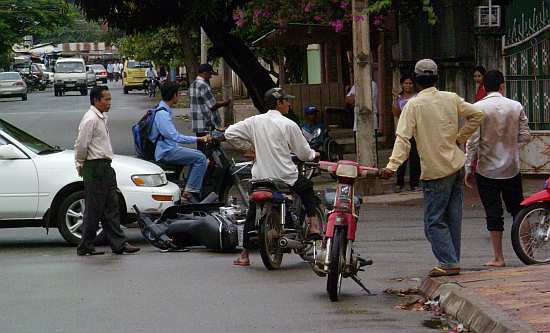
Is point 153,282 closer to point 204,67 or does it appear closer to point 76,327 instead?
point 76,327

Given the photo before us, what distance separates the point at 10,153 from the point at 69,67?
57.4 metres

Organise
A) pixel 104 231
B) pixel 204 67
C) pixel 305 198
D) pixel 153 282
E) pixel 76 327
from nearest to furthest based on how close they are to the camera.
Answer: pixel 76 327, pixel 153 282, pixel 305 198, pixel 104 231, pixel 204 67

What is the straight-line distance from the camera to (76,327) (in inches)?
357

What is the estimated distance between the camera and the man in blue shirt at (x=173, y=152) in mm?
15156

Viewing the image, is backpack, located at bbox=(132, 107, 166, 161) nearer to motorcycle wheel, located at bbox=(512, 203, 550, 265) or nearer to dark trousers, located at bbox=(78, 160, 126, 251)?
dark trousers, located at bbox=(78, 160, 126, 251)

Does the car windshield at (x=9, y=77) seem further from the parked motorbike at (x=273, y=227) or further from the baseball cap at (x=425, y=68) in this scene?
the baseball cap at (x=425, y=68)

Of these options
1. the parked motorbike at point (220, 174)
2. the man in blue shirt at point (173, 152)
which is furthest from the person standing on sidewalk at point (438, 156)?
the man in blue shirt at point (173, 152)

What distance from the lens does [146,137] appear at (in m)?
15.4

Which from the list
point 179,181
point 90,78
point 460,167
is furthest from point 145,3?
point 90,78

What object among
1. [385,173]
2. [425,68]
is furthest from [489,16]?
[385,173]

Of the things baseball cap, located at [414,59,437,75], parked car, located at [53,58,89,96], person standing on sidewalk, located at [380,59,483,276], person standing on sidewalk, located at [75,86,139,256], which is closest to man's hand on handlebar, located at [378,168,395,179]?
person standing on sidewalk, located at [380,59,483,276]

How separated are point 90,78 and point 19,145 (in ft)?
198

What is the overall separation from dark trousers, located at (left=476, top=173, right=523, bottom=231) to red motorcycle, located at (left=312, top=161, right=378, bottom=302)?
184 centimetres

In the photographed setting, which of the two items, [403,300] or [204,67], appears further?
[204,67]
